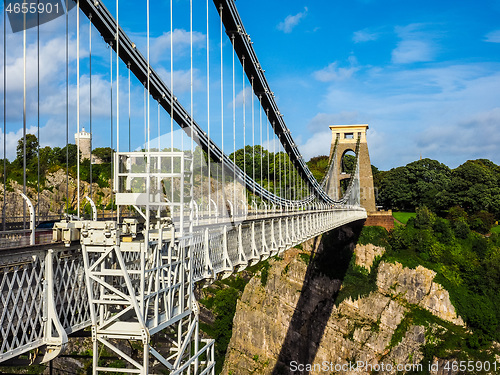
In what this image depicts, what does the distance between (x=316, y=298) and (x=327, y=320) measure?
2191 millimetres

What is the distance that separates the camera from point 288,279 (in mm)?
39844

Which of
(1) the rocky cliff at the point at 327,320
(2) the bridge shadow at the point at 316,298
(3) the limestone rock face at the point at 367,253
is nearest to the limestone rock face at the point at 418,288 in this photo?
(1) the rocky cliff at the point at 327,320

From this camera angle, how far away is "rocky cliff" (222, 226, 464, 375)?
33.1 m

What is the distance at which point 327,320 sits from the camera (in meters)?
36.5

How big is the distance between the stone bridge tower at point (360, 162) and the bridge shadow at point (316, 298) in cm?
1037

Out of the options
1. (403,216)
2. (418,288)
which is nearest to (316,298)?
(418,288)

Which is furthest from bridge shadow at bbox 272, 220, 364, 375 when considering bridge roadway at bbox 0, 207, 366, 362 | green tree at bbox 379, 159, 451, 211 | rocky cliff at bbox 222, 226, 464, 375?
bridge roadway at bbox 0, 207, 366, 362

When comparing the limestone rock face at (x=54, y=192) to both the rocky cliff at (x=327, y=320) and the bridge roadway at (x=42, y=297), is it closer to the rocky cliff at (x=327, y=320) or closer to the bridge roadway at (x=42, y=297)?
the rocky cliff at (x=327, y=320)

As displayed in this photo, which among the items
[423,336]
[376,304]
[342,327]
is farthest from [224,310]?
[423,336]

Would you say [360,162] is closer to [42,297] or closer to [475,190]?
[475,190]

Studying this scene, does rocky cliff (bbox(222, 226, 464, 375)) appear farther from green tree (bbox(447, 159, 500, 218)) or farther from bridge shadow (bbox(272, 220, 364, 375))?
green tree (bbox(447, 159, 500, 218))

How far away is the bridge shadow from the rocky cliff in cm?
8

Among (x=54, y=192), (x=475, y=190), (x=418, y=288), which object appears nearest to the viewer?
(x=54, y=192)

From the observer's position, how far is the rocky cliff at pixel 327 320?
109 feet
